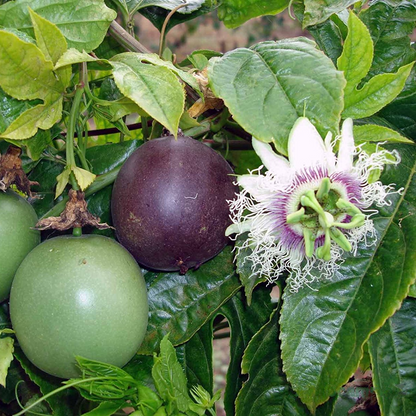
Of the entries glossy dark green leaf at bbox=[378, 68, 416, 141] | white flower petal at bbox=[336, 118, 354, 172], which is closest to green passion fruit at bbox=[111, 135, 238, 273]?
white flower petal at bbox=[336, 118, 354, 172]

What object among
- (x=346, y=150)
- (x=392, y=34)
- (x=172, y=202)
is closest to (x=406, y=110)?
(x=392, y=34)

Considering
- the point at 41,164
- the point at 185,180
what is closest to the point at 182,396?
the point at 185,180

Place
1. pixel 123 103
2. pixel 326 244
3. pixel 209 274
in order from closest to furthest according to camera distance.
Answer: pixel 326 244, pixel 123 103, pixel 209 274

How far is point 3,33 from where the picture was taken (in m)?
0.44

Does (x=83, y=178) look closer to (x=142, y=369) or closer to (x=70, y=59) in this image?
(x=70, y=59)

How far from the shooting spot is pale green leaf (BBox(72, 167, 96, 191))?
0.52 meters

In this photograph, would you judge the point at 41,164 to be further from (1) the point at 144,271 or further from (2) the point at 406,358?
(2) the point at 406,358

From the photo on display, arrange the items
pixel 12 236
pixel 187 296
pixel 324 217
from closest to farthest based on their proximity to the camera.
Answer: pixel 324 217 → pixel 12 236 → pixel 187 296

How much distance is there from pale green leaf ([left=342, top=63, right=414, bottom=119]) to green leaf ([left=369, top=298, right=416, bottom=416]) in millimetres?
212

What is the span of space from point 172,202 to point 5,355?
0.73 ft

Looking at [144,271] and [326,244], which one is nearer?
[326,244]

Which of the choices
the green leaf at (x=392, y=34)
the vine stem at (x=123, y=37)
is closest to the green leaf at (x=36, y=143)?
the vine stem at (x=123, y=37)

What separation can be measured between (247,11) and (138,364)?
1.54ft

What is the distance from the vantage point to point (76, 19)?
1.79 feet
